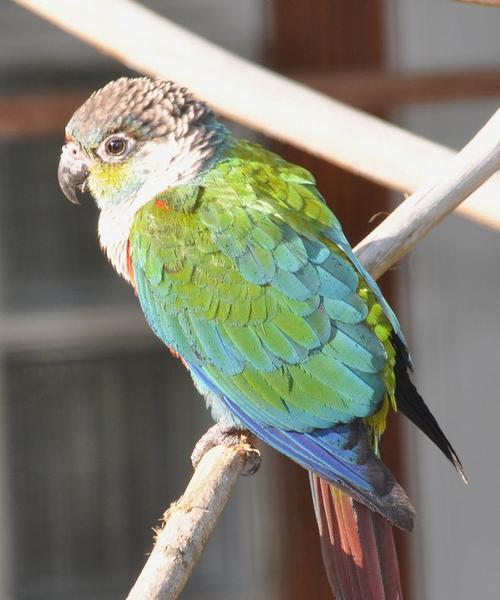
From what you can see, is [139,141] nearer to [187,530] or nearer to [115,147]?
[115,147]

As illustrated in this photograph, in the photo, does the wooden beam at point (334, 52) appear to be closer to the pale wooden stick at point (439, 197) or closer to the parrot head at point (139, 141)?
the parrot head at point (139, 141)

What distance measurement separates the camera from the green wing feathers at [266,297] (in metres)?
1.33

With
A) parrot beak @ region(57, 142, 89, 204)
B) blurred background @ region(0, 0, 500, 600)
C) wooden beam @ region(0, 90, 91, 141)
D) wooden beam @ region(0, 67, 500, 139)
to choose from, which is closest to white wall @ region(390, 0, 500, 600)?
blurred background @ region(0, 0, 500, 600)

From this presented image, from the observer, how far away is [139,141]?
5.03 feet

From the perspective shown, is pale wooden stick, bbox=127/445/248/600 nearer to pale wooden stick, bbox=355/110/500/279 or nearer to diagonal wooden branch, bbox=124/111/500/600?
diagonal wooden branch, bbox=124/111/500/600

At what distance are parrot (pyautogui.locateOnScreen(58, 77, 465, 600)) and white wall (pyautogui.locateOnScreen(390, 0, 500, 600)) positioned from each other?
106 centimetres

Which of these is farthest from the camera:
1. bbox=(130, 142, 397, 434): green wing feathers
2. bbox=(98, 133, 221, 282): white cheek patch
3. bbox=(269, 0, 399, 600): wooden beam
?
bbox=(269, 0, 399, 600): wooden beam

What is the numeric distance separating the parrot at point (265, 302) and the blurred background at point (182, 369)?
848 mm

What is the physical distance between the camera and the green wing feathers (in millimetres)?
1335

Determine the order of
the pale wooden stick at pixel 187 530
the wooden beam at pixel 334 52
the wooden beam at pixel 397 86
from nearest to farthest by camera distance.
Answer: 1. the pale wooden stick at pixel 187 530
2. the wooden beam at pixel 397 86
3. the wooden beam at pixel 334 52

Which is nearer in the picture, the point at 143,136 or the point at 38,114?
the point at 143,136

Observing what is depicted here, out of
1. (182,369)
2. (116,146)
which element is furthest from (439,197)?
(182,369)

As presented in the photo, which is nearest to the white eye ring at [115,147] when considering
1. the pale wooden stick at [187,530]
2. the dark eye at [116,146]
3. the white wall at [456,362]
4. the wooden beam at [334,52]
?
the dark eye at [116,146]

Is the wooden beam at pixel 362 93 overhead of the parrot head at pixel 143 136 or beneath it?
overhead
